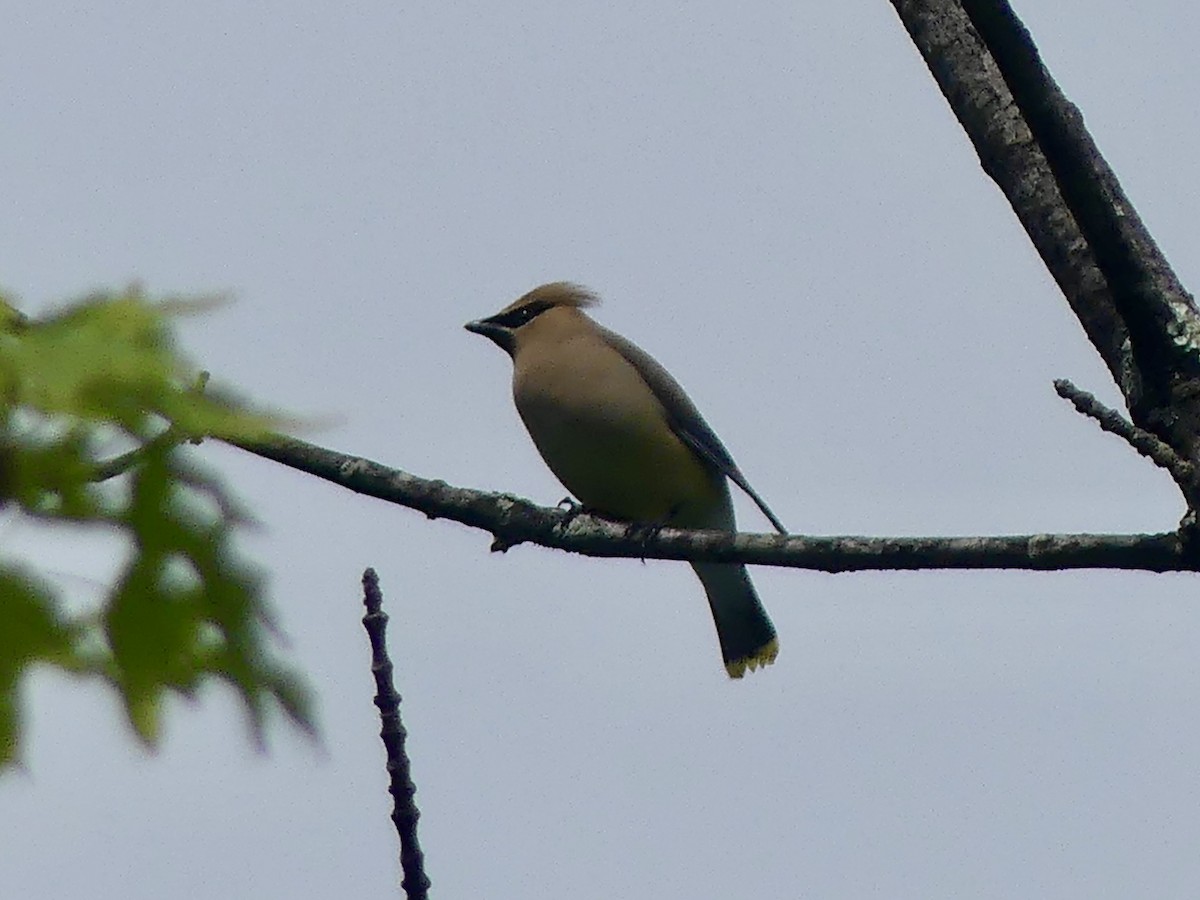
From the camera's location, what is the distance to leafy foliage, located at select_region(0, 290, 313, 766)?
4.30 feet

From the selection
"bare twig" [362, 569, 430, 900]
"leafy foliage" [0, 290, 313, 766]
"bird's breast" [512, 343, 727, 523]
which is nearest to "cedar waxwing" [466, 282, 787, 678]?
"bird's breast" [512, 343, 727, 523]

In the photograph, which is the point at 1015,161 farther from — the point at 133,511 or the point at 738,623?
the point at 738,623

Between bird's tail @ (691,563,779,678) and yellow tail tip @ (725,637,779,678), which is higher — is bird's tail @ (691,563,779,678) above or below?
above

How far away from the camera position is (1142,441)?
9.11ft

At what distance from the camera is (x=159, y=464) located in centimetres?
145

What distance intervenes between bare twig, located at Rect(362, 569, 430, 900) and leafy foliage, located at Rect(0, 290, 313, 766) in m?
0.77

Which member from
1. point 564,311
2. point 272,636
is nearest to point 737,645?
point 564,311

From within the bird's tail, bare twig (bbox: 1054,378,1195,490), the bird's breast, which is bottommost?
bare twig (bbox: 1054,378,1195,490)

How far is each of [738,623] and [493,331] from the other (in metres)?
1.49

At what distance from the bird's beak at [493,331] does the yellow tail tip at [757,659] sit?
157 centimetres

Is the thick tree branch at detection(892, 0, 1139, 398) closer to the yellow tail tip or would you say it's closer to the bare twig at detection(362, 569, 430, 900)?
the bare twig at detection(362, 569, 430, 900)

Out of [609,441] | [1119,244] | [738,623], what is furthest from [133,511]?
[738,623]

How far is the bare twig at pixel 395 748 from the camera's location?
2.22 m

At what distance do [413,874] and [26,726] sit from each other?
2.97ft
